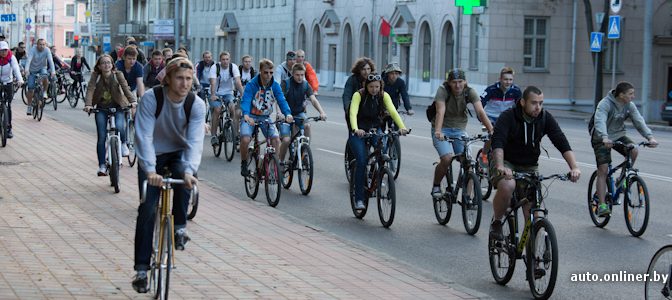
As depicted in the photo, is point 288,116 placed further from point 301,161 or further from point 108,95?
point 108,95

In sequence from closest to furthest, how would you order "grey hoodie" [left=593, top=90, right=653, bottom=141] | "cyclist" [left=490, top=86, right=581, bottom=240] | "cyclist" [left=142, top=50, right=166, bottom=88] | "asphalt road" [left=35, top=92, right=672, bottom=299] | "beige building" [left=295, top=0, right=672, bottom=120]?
"cyclist" [left=490, top=86, right=581, bottom=240], "asphalt road" [left=35, top=92, right=672, bottom=299], "grey hoodie" [left=593, top=90, right=653, bottom=141], "cyclist" [left=142, top=50, right=166, bottom=88], "beige building" [left=295, top=0, right=672, bottom=120]

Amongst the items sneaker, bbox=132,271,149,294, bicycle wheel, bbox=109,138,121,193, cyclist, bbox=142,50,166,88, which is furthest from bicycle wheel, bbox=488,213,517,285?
cyclist, bbox=142,50,166,88

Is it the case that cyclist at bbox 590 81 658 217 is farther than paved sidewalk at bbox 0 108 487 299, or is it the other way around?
cyclist at bbox 590 81 658 217

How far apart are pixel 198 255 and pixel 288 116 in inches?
194

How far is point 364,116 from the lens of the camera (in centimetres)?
1381

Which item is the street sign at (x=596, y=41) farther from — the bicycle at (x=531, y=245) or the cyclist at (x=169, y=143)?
the cyclist at (x=169, y=143)

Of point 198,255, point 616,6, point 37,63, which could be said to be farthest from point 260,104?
point 616,6

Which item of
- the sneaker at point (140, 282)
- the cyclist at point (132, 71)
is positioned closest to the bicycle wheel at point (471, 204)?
the sneaker at point (140, 282)

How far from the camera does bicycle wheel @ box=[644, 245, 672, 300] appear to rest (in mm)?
7410

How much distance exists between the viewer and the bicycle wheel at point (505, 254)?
9.53 meters

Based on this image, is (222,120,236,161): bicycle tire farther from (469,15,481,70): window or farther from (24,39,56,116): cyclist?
(469,15,481,70): window

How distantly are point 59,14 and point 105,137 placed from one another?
121174mm

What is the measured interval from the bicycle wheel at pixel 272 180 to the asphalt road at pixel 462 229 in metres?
0.14

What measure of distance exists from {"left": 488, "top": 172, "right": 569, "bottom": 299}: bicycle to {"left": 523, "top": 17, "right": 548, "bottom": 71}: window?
134ft
